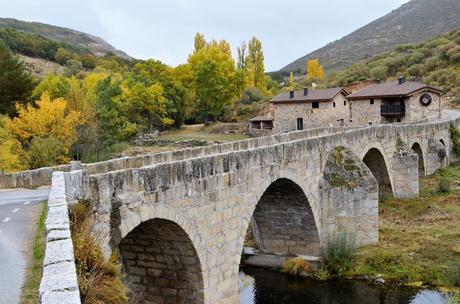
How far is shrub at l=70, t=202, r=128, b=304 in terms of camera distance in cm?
576

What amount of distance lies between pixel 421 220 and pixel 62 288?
68.8 feet

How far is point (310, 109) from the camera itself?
138 feet

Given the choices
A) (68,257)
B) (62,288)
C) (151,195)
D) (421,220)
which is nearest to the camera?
(62,288)

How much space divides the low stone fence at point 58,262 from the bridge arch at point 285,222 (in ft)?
35.8

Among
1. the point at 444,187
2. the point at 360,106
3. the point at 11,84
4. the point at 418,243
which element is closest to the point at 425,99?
the point at 360,106

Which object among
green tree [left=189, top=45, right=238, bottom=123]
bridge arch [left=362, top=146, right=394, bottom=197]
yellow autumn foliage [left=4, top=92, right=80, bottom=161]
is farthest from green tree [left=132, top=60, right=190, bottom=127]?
bridge arch [left=362, top=146, right=394, bottom=197]

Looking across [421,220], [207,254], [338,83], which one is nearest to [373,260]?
[421,220]

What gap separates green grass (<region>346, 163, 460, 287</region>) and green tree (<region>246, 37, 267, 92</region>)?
49.9 metres

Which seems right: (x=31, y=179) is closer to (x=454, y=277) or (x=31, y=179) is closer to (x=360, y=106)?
(x=454, y=277)

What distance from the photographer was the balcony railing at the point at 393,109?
126 ft

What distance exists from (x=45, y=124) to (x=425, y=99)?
2702cm

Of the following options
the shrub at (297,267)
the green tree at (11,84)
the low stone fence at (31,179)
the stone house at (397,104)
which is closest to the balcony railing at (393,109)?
the stone house at (397,104)

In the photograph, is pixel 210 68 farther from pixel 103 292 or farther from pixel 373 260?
pixel 103 292

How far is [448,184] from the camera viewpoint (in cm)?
2756
